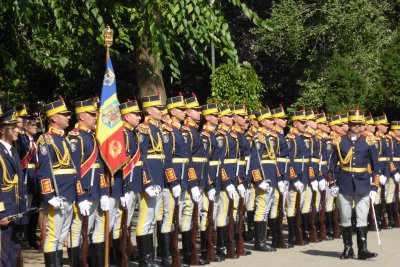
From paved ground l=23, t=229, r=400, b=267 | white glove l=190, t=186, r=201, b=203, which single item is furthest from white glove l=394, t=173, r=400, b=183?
white glove l=190, t=186, r=201, b=203

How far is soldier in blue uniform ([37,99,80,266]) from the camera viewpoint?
9766 mm

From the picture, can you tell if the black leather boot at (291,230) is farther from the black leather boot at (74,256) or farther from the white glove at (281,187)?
the black leather boot at (74,256)

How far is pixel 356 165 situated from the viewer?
1318 centimetres

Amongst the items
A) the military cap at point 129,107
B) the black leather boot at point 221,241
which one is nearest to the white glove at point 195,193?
the black leather boot at point 221,241

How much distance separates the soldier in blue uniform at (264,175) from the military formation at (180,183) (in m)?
0.02

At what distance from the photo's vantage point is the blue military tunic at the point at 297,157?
1510cm

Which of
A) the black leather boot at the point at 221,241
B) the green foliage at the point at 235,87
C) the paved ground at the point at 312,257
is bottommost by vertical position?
the paved ground at the point at 312,257

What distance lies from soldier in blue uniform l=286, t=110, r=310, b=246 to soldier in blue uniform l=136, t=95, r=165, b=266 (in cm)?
371

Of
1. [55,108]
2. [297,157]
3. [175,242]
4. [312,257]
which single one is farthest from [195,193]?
[297,157]

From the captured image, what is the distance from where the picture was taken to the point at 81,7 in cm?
1351

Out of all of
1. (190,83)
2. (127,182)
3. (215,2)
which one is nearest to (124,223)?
(127,182)

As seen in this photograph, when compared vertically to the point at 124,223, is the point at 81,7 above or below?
above

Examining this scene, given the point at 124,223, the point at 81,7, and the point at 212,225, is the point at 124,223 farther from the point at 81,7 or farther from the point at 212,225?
the point at 81,7

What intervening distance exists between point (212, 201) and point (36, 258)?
8.95 ft
